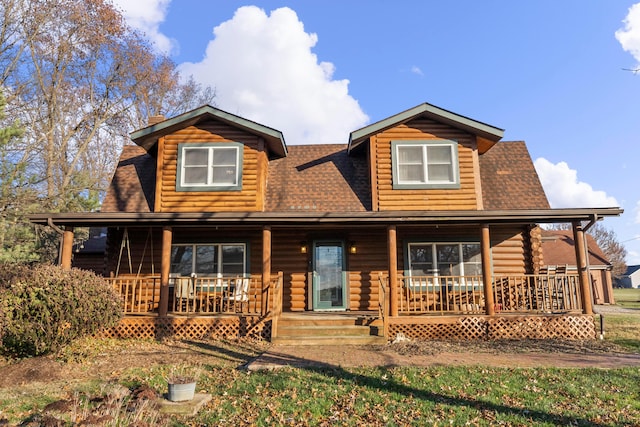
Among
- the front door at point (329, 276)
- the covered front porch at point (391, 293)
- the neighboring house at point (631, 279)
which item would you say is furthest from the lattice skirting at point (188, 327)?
the neighboring house at point (631, 279)

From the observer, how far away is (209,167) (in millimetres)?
12328

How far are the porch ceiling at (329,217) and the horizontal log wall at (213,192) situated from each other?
1178mm

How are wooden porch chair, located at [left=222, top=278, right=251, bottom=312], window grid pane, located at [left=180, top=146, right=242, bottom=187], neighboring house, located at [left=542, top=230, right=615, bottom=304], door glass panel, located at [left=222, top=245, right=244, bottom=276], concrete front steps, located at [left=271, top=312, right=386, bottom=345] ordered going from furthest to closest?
neighboring house, located at [left=542, top=230, right=615, bottom=304], door glass panel, located at [left=222, top=245, right=244, bottom=276], window grid pane, located at [left=180, top=146, right=242, bottom=187], wooden porch chair, located at [left=222, top=278, right=251, bottom=312], concrete front steps, located at [left=271, top=312, right=386, bottom=345]

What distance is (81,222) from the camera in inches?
424

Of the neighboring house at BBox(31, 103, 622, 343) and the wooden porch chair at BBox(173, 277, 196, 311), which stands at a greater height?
the neighboring house at BBox(31, 103, 622, 343)

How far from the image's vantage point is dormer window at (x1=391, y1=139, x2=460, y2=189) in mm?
12195

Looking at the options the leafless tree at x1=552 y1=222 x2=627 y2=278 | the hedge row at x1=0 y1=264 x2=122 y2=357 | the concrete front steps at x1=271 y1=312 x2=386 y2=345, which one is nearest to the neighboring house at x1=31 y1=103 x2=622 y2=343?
the concrete front steps at x1=271 y1=312 x2=386 y2=345

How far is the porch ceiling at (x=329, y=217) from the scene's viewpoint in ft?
34.6

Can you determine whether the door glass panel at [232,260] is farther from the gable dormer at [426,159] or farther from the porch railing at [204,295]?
the gable dormer at [426,159]

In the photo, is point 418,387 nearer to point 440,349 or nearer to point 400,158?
point 440,349

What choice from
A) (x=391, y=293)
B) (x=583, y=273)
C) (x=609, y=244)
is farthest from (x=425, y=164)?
(x=609, y=244)

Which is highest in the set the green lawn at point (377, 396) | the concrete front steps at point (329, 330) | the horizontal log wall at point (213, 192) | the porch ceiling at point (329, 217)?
the horizontal log wall at point (213, 192)

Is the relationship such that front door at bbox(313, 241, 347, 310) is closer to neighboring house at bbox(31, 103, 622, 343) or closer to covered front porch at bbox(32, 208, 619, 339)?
neighboring house at bbox(31, 103, 622, 343)

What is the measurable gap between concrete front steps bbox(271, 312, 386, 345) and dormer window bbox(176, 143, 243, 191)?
4.26 meters
